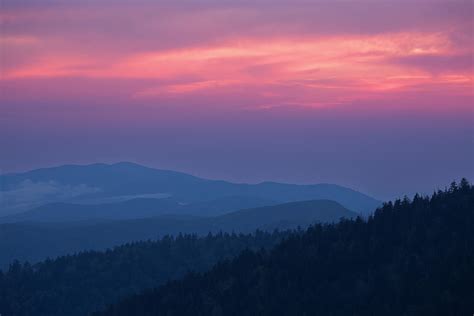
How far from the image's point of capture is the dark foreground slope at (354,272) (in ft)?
360

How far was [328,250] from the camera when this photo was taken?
462 ft

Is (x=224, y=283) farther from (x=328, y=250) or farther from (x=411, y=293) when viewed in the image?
(x=411, y=293)

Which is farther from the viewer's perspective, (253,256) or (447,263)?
(253,256)

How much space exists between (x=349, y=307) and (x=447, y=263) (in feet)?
46.2

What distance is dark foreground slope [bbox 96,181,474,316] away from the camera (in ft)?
360

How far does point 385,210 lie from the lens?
14788 cm

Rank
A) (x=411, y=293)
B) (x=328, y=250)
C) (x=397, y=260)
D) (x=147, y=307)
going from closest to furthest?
1. (x=411, y=293)
2. (x=397, y=260)
3. (x=328, y=250)
4. (x=147, y=307)

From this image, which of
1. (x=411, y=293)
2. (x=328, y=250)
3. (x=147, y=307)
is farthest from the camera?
(x=147, y=307)

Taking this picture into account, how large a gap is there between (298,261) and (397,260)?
19.9 m

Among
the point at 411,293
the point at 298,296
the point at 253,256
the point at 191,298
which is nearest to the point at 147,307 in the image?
the point at 191,298

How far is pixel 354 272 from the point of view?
423 feet

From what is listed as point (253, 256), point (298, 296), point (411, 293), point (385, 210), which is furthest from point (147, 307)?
point (411, 293)

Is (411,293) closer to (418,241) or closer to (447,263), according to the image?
(447,263)

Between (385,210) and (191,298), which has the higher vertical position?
(385,210)
